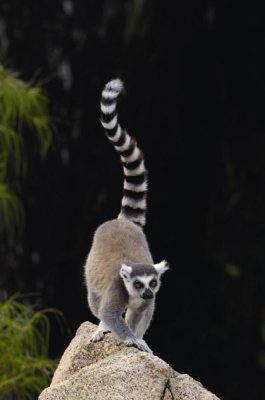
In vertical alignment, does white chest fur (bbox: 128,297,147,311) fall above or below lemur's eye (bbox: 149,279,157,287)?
below

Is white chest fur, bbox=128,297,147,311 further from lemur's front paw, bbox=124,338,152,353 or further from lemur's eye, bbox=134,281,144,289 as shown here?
lemur's front paw, bbox=124,338,152,353

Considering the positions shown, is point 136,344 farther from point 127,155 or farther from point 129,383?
point 127,155

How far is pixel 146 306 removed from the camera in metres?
4.25

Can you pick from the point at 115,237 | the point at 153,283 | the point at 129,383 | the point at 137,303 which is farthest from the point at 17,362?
the point at 129,383

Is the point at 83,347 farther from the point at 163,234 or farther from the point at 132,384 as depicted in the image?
the point at 163,234

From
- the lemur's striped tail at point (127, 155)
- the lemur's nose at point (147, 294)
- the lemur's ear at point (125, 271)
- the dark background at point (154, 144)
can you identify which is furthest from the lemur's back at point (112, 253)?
the dark background at point (154, 144)

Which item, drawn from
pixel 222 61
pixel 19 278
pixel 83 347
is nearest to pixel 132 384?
pixel 83 347

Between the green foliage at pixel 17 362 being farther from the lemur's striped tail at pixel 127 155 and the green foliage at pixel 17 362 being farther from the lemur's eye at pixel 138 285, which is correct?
the lemur's eye at pixel 138 285

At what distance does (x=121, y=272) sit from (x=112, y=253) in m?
0.25

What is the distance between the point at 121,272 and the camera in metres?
4.23

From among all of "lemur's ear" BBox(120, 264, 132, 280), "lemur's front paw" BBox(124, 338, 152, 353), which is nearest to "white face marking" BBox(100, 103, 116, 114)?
"lemur's ear" BBox(120, 264, 132, 280)

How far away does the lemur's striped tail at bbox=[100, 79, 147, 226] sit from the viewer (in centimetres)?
457

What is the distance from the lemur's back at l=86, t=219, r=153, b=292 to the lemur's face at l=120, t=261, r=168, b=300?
5.8 inches

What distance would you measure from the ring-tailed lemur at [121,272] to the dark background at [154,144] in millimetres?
3505
